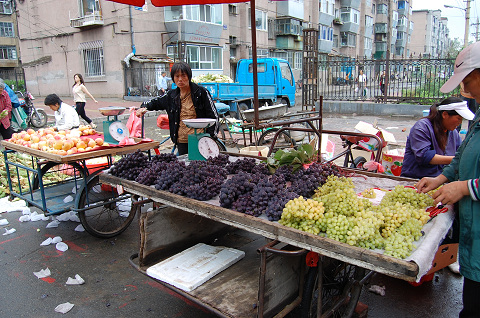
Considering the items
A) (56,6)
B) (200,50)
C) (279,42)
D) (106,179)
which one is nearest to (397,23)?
(279,42)

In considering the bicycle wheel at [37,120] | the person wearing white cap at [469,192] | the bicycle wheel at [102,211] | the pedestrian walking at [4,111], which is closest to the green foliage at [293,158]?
the person wearing white cap at [469,192]

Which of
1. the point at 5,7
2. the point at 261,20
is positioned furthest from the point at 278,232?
the point at 5,7

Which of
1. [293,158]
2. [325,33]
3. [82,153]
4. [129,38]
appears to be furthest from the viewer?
[325,33]

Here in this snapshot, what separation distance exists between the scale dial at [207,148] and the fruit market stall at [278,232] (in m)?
0.18

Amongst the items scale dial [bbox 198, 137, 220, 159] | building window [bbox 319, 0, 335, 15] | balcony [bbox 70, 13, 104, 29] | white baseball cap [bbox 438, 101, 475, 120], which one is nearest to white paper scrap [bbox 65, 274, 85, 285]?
scale dial [bbox 198, 137, 220, 159]

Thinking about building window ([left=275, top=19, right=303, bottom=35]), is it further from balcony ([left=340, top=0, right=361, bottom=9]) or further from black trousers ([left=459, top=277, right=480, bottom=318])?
black trousers ([left=459, top=277, right=480, bottom=318])

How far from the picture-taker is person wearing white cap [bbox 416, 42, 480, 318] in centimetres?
176

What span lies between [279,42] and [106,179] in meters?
32.0

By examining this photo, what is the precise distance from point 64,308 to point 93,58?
2245cm

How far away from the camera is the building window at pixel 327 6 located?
3644 cm

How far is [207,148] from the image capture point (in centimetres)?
343

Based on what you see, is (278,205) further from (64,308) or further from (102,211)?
(102,211)

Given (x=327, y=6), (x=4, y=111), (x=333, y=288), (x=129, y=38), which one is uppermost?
(x=327, y=6)

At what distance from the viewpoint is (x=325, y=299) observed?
7.80 ft
